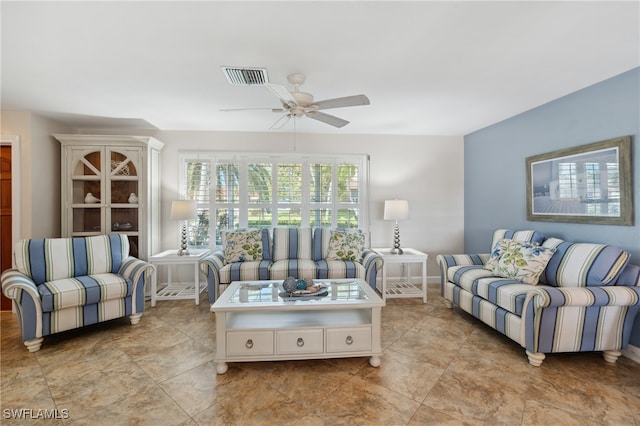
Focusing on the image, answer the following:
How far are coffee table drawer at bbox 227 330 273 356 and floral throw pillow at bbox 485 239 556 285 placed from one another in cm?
233

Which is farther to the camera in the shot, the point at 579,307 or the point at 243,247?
the point at 243,247

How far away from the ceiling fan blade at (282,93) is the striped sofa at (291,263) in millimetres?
1958

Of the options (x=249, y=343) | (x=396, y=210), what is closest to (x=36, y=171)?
(x=249, y=343)

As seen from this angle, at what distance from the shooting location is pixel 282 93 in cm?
214

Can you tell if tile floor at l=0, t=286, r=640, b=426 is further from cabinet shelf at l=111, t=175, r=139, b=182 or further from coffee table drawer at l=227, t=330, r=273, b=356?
cabinet shelf at l=111, t=175, r=139, b=182

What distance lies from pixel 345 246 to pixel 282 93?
227 centimetres

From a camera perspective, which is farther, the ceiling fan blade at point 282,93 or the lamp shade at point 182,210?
the lamp shade at point 182,210

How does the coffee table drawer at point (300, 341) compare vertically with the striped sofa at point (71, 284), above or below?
below

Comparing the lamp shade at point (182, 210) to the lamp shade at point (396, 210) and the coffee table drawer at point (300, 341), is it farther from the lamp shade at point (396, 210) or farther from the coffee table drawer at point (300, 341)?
the lamp shade at point (396, 210)

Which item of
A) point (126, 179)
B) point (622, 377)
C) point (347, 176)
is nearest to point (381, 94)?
point (347, 176)

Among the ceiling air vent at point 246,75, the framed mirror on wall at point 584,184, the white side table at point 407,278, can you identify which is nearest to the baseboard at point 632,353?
the framed mirror on wall at point 584,184

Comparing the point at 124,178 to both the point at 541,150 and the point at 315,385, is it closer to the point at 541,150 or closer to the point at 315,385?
the point at 315,385

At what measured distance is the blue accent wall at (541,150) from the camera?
8.05ft

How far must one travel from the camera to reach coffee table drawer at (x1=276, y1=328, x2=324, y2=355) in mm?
2232
